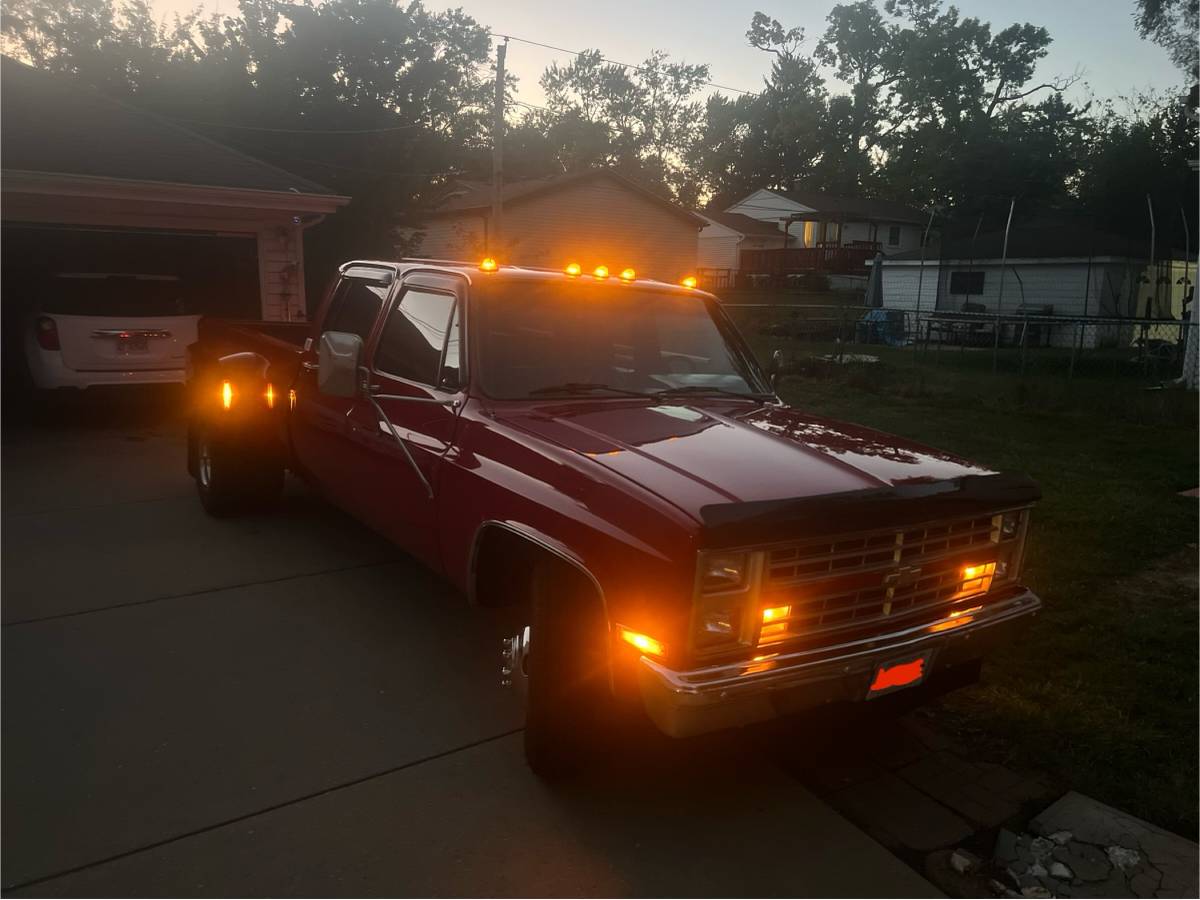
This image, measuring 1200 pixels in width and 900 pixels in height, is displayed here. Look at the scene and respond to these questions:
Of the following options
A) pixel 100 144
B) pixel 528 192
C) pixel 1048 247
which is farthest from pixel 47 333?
pixel 1048 247

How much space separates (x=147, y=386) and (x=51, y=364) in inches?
37.0

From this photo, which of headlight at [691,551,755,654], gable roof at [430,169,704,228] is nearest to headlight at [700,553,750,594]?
headlight at [691,551,755,654]

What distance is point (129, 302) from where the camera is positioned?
1022 centimetres

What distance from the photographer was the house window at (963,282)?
32.8 meters

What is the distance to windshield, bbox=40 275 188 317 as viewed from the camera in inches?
391

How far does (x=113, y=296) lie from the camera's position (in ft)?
33.3

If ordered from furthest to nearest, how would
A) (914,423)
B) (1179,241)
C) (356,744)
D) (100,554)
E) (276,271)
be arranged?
(1179,241), (276,271), (914,423), (100,554), (356,744)

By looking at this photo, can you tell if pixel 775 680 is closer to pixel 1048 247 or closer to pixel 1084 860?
pixel 1084 860

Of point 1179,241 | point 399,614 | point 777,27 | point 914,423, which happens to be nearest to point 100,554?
point 399,614

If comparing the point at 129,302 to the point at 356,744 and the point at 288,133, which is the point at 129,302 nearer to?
the point at 356,744

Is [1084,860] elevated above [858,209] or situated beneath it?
situated beneath

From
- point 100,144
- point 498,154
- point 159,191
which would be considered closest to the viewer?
point 159,191

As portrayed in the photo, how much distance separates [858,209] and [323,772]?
4952 centimetres

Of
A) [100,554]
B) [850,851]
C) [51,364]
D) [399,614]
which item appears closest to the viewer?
[850,851]
